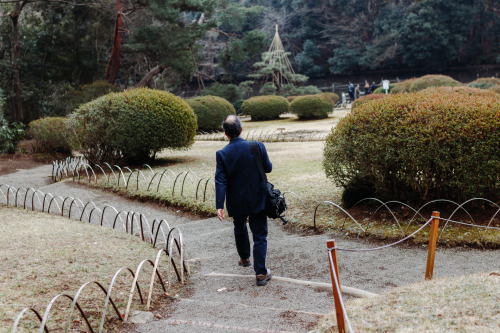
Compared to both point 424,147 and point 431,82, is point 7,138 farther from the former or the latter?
point 431,82

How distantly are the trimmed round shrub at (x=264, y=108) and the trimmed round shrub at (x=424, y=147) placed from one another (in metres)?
19.4

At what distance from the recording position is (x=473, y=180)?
5.47 m

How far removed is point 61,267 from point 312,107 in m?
20.5

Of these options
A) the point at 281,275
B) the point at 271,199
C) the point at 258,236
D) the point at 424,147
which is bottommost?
the point at 281,275

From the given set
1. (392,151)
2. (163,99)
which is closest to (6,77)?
(163,99)

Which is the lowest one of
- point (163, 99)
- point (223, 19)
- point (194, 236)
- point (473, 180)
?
point (194, 236)

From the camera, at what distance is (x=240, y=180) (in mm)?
4289

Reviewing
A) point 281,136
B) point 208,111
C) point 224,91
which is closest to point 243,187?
point 281,136

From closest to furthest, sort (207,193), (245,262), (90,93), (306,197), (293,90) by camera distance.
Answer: (245,262) → (306,197) → (207,193) → (90,93) → (293,90)

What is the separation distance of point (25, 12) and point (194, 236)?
26.8m

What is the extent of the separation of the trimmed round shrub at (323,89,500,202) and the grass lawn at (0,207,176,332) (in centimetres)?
306

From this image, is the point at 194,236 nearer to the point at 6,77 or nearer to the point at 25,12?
the point at 6,77

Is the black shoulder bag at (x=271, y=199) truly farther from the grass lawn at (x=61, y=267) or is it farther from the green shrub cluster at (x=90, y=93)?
the green shrub cluster at (x=90, y=93)

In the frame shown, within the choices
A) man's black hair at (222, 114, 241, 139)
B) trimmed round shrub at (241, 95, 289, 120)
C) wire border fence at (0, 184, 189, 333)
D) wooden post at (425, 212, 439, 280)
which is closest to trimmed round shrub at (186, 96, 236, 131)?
trimmed round shrub at (241, 95, 289, 120)
